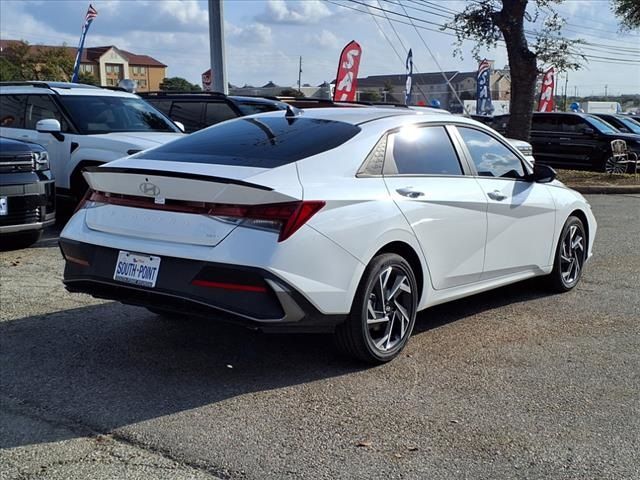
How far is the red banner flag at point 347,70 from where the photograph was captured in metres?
25.4

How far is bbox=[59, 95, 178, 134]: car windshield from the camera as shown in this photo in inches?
408

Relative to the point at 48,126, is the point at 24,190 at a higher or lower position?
lower

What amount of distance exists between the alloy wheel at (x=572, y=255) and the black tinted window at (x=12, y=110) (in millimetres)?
7733

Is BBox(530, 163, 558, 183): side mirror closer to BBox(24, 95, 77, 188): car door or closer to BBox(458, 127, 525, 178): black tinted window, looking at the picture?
BBox(458, 127, 525, 178): black tinted window

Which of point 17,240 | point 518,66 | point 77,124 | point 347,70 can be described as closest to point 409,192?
point 17,240

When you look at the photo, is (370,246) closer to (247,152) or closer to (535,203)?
(247,152)

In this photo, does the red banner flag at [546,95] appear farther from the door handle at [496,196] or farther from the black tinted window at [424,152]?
the black tinted window at [424,152]

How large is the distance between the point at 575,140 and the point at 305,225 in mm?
17788

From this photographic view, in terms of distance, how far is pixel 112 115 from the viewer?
10.7m

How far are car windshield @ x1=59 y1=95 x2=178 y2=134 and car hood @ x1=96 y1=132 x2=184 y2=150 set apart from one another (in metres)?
0.39

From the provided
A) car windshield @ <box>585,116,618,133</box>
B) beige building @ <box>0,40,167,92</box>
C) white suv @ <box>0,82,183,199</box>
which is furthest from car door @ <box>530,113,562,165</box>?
beige building @ <box>0,40,167,92</box>

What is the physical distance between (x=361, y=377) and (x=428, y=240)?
107cm

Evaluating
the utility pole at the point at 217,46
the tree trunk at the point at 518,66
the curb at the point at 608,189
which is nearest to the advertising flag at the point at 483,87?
the tree trunk at the point at 518,66

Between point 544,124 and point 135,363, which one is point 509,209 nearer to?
point 135,363
